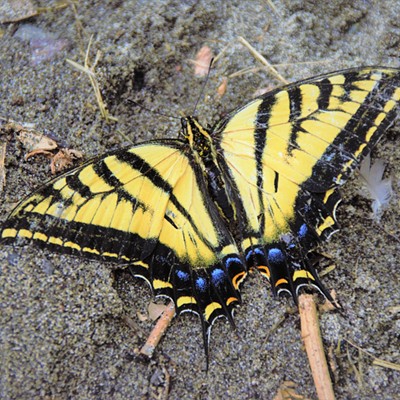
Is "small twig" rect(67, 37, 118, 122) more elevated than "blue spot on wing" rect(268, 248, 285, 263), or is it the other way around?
"small twig" rect(67, 37, 118, 122)

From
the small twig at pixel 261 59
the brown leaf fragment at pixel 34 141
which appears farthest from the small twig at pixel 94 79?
the small twig at pixel 261 59

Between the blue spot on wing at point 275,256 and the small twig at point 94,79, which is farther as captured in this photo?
the small twig at point 94,79

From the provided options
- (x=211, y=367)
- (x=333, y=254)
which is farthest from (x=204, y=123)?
(x=211, y=367)

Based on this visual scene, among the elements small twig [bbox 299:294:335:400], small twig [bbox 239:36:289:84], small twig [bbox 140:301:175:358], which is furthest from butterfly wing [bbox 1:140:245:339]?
small twig [bbox 239:36:289:84]

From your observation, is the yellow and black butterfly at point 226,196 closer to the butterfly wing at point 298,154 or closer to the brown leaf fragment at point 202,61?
the butterfly wing at point 298,154

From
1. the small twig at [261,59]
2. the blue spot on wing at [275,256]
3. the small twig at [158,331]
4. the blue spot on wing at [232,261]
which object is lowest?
the small twig at [158,331]

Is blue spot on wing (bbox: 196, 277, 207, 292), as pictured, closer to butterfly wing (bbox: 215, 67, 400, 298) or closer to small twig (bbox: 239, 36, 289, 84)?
butterfly wing (bbox: 215, 67, 400, 298)
